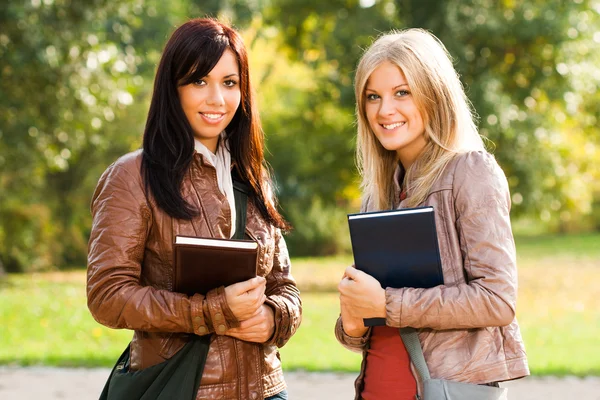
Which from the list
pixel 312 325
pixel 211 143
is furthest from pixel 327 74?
pixel 211 143

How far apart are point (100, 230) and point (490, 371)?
130cm

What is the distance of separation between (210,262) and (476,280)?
82 centimetres

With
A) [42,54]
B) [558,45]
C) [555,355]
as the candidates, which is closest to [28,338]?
[42,54]

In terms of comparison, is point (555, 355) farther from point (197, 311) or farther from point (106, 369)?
point (197, 311)

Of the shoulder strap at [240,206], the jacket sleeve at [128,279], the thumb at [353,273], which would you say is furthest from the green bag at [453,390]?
the shoulder strap at [240,206]

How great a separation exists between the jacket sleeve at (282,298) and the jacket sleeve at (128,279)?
0.32m

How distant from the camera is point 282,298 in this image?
2982mm

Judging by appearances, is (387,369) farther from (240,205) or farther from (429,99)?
(429,99)

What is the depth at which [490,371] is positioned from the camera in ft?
8.30

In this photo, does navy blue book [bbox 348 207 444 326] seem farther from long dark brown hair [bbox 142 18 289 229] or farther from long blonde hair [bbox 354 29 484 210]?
long dark brown hair [bbox 142 18 289 229]

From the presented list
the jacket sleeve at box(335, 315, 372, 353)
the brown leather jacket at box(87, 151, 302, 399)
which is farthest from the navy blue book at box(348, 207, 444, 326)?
the brown leather jacket at box(87, 151, 302, 399)

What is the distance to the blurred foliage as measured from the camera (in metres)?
13.1

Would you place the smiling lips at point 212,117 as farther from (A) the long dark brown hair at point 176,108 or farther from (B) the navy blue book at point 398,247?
(B) the navy blue book at point 398,247

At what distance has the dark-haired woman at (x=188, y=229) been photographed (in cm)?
263
